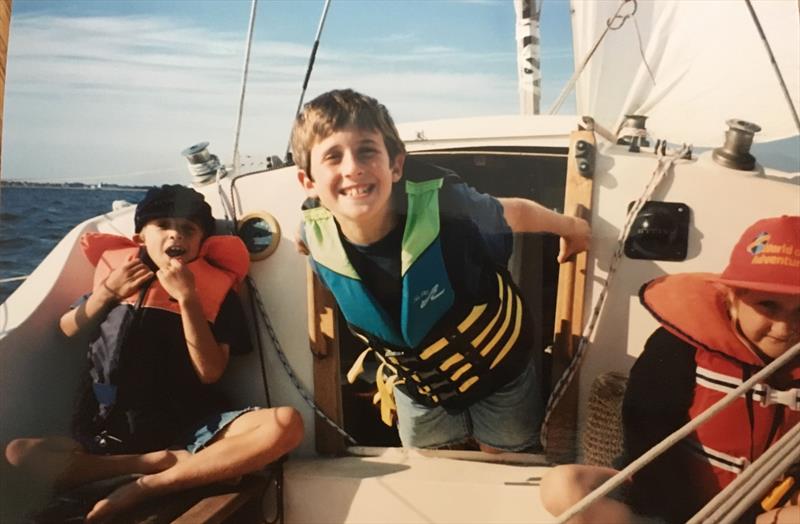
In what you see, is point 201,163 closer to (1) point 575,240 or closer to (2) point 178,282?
(2) point 178,282

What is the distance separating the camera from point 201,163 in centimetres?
94

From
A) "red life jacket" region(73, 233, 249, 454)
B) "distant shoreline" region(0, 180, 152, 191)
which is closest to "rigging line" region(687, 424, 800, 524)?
"red life jacket" region(73, 233, 249, 454)

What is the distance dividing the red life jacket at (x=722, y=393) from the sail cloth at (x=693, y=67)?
27 cm

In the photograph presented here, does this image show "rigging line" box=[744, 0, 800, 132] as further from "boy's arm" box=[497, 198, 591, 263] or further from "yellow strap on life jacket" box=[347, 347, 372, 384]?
"yellow strap on life jacket" box=[347, 347, 372, 384]

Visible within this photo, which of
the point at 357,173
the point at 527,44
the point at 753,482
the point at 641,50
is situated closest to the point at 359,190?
the point at 357,173

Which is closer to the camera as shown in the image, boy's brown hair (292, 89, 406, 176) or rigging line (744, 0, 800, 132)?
boy's brown hair (292, 89, 406, 176)

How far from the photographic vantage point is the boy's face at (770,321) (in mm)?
796

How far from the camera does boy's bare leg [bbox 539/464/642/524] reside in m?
0.83

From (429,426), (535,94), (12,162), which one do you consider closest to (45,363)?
(12,162)

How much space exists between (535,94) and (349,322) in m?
0.46

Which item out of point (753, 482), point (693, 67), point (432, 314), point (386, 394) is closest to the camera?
point (753, 482)

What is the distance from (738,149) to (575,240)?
24cm

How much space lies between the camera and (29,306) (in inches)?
37.8

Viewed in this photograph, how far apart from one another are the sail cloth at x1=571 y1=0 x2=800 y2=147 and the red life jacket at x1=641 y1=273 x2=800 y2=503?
0.27 meters
